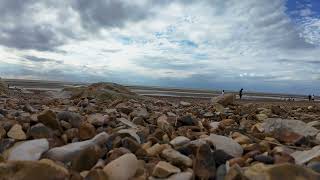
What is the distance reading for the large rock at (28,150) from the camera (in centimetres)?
387

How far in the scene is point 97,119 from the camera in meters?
5.88

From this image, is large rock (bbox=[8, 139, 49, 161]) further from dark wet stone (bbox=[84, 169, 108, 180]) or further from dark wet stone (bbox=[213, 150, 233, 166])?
dark wet stone (bbox=[213, 150, 233, 166])

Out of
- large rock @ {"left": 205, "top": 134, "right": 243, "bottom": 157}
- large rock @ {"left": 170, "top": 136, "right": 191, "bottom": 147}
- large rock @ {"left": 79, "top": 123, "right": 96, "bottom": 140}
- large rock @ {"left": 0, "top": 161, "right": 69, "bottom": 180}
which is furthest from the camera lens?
large rock @ {"left": 79, "top": 123, "right": 96, "bottom": 140}

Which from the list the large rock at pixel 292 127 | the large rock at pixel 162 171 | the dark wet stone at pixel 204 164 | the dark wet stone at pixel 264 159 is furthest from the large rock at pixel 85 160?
the large rock at pixel 292 127

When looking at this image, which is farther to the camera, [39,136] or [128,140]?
[39,136]

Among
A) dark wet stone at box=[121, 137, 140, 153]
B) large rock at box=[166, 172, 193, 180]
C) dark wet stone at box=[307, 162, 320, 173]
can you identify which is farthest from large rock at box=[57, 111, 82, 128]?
dark wet stone at box=[307, 162, 320, 173]

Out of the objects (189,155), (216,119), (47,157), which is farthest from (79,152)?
(216,119)

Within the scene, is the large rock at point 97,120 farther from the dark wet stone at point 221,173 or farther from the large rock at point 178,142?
the dark wet stone at point 221,173

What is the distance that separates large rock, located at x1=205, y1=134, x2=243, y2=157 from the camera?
13.7 feet

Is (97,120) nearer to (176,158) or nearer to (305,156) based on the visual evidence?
(176,158)

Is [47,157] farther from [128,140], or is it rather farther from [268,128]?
[268,128]

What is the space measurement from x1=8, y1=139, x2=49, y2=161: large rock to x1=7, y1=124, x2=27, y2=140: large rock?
0.49 metres

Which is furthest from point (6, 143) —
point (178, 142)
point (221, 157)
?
point (221, 157)

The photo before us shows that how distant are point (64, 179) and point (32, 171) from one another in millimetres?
263
